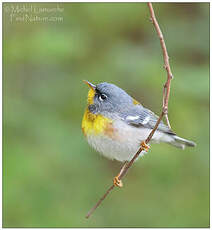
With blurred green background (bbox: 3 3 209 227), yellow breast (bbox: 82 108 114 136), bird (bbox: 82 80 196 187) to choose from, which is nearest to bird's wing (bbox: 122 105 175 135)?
bird (bbox: 82 80 196 187)

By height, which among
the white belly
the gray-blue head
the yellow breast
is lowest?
the white belly

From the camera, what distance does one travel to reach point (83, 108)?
4.19 m

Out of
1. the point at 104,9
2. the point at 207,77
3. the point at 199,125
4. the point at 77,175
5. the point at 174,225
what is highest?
the point at 104,9

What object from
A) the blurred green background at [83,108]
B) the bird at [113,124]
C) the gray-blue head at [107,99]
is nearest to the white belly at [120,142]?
the bird at [113,124]

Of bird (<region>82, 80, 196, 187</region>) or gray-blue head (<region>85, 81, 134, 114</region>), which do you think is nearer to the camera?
gray-blue head (<region>85, 81, 134, 114</region>)

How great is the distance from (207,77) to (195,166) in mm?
1036

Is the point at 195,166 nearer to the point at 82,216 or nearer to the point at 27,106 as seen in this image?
the point at 82,216

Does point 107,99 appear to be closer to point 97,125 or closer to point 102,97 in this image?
point 102,97

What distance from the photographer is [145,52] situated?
451cm

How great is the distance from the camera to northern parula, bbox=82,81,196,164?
328 centimetres

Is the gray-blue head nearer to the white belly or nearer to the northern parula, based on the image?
the northern parula

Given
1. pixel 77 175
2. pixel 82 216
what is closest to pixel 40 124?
pixel 77 175

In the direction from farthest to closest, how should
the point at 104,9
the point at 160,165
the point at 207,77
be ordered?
the point at 104,9 < the point at 160,165 < the point at 207,77

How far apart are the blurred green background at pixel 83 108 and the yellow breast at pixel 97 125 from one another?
0.63m
